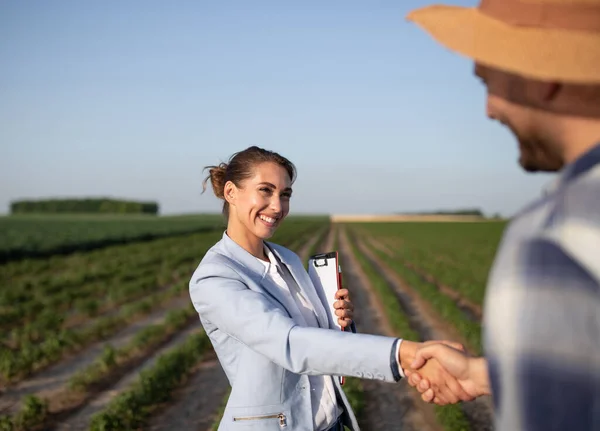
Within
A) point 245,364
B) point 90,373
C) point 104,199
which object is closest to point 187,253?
point 90,373

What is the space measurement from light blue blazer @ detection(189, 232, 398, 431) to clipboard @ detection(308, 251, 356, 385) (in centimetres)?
10

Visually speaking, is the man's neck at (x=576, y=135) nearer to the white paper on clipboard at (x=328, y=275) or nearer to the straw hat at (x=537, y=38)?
the straw hat at (x=537, y=38)

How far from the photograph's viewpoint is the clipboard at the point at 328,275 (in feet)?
7.85

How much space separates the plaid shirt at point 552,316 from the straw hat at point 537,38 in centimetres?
13

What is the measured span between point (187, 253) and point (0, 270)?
783 centimetres

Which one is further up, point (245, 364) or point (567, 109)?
point (567, 109)

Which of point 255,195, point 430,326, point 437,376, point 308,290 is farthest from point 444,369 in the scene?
point 430,326

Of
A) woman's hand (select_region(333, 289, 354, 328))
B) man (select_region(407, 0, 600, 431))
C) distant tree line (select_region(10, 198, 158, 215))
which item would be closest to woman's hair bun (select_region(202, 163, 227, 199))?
woman's hand (select_region(333, 289, 354, 328))

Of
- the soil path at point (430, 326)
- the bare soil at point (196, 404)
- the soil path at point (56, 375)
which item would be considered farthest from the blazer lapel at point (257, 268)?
the soil path at point (56, 375)

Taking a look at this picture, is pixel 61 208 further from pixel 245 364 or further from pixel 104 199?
pixel 245 364

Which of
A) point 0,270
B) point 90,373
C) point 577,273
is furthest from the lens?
point 0,270

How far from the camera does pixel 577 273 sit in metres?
0.75

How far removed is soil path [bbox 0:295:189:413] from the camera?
719 centimetres

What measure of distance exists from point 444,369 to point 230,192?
3.68 ft
